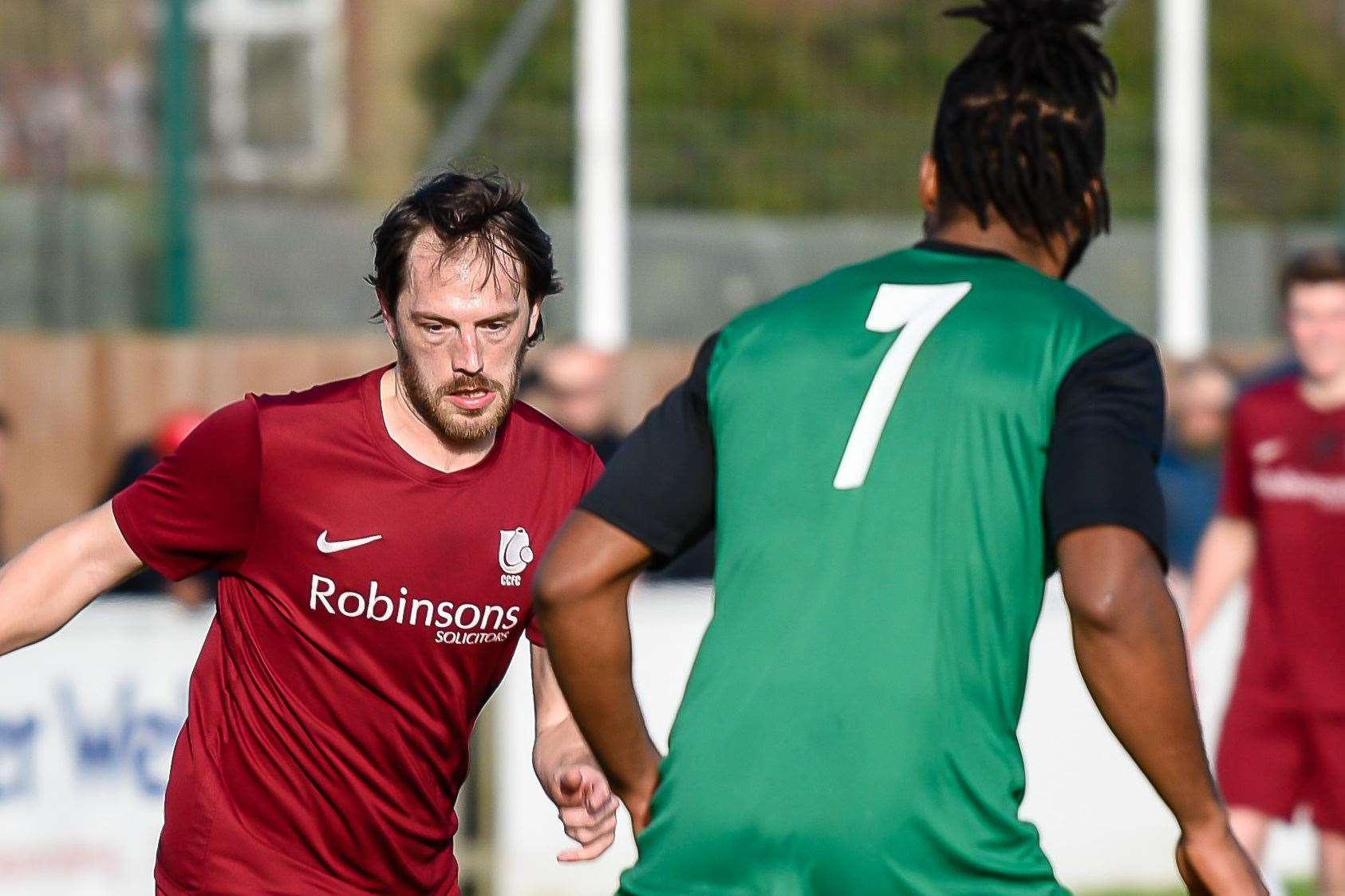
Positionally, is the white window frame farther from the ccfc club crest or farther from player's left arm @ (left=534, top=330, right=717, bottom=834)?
player's left arm @ (left=534, top=330, right=717, bottom=834)

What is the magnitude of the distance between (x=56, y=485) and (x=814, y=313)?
8.68m

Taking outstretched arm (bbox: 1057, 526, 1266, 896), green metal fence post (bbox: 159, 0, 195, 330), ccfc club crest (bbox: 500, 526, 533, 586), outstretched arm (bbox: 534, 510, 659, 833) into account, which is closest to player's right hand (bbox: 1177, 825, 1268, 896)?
outstretched arm (bbox: 1057, 526, 1266, 896)

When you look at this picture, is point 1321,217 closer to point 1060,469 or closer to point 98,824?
point 98,824

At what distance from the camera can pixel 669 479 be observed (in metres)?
2.94

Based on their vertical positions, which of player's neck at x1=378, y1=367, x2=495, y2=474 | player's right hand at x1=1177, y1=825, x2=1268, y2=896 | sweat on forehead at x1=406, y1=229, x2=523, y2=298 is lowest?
player's right hand at x1=1177, y1=825, x2=1268, y2=896

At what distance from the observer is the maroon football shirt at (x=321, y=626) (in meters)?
3.96

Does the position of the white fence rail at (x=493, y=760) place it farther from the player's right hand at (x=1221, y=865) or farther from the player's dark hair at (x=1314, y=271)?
the player's right hand at (x=1221, y=865)

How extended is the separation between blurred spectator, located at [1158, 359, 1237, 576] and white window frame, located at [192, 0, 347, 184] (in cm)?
447

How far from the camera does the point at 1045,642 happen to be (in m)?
8.56

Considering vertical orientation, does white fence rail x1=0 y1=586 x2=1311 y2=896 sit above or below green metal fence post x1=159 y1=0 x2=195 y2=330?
below

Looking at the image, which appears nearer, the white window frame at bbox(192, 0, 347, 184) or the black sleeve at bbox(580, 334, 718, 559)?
the black sleeve at bbox(580, 334, 718, 559)

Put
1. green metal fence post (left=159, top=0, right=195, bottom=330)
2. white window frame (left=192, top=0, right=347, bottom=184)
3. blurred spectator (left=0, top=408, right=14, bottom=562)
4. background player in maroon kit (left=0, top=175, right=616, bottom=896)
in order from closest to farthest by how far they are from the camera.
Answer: background player in maroon kit (left=0, top=175, right=616, bottom=896) < blurred spectator (left=0, top=408, right=14, bottom=562) < green metal fence post (left=159, top=0, right=195, bottom=330) < white window frame (left=192, top=0, right=347, bottom=184)

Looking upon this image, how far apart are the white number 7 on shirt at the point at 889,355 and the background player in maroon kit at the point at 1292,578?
4.33 m

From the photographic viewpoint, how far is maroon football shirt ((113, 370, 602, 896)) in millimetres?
3965
